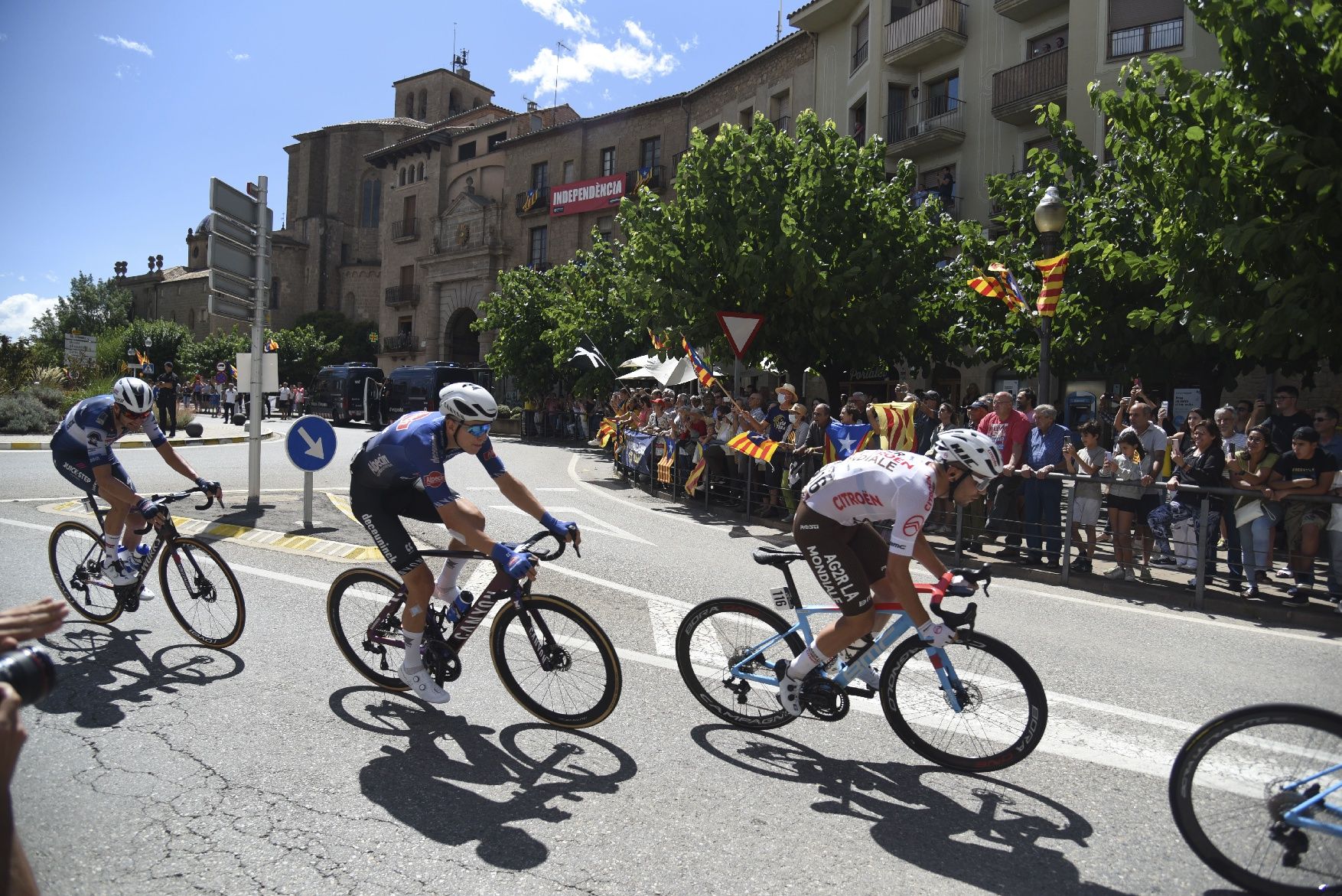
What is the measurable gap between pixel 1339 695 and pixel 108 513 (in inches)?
324

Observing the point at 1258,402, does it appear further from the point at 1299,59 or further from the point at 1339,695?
the point at 1339,695

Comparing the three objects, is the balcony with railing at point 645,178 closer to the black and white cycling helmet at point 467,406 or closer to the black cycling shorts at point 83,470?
the black cycling shorts at point 83,470

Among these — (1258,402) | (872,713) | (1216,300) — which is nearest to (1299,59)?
→ (1216,300)

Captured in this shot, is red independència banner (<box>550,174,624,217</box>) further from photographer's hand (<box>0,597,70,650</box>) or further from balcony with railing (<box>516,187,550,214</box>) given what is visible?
photographer's hand (<box>0,597,70,650</box>)

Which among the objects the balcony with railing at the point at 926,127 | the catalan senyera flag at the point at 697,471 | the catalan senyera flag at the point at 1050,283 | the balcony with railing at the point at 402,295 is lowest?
the catalan senyera flag at the point at 697,471

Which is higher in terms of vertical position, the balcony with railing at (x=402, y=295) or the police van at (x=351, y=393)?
the balcony with railing at (x=402, y=295)

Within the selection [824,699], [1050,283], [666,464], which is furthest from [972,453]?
[666,464]

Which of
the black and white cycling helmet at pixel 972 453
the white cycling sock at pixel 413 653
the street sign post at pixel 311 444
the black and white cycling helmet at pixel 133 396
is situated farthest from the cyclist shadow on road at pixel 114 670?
the black and white cycling helmet at pixel 972 453

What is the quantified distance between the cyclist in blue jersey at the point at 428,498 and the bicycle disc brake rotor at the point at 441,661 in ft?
0.10

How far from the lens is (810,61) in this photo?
3350cm

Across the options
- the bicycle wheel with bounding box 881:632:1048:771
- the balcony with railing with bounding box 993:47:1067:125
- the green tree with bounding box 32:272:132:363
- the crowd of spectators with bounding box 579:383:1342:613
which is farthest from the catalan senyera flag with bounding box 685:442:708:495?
the green tree with bounding box 32:272:132:363

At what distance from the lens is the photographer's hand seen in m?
2.00

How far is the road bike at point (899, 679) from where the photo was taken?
427cm

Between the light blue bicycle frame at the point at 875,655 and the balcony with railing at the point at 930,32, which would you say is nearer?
the light blue bicycle frame at the point at 875,655
